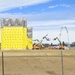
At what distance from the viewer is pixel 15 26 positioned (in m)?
105

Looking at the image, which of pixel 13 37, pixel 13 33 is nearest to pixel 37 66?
pixel 13 37

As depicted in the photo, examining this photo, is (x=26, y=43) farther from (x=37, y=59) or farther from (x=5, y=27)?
(x=37, y=59)

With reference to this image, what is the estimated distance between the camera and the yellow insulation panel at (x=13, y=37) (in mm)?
103250

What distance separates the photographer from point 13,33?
345 feet

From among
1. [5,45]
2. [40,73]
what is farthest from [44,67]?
[5,45]

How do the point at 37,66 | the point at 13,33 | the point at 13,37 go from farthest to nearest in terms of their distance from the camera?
the point at 13,33 → the point at 13,37 → the point at 37,66

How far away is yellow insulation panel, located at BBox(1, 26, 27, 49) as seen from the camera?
10325 cm

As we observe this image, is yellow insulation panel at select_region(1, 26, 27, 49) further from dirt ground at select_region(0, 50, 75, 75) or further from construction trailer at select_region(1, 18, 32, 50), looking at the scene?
dirt ground at select_region(0, 50, 75, 75)

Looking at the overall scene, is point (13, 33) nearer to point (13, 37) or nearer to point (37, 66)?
point (13, 37)

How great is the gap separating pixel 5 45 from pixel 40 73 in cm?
8033

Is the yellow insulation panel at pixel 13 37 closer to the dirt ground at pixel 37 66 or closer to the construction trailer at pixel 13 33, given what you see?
the construction trailer at pixel 13 33

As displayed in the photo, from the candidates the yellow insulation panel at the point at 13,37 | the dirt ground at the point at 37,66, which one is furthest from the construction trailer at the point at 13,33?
the dirt ground at the point at 37,66

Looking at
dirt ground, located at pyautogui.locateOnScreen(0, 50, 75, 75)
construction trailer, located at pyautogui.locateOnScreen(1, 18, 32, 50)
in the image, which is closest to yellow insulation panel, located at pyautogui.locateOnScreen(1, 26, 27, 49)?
construction trailer, located at pyautogui.locateOnScreen(1, 18, 32, 50)

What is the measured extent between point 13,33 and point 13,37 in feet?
4.35
